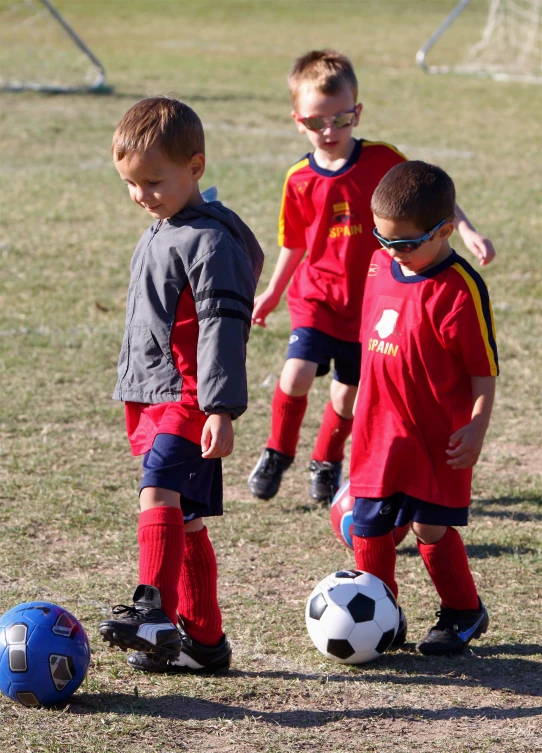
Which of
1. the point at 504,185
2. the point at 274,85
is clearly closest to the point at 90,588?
the point at 504,185

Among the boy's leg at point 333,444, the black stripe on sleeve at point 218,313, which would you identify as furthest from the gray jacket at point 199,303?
the boy's leg at point 333,444

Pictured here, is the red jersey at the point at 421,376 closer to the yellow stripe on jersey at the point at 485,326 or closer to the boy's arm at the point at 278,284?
the yellow stripe on jersey at the point at 485,326

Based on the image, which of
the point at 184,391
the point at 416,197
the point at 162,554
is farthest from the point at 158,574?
the point at 416,197

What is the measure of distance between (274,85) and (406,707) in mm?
15524

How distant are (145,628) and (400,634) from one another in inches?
38.7

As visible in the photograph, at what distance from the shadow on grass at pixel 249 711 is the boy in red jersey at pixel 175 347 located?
0.49ft

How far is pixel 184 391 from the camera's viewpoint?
129 inches

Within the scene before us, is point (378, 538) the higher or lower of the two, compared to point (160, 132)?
lower

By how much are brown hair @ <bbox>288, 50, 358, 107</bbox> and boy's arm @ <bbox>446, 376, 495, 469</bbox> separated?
177 centimetres

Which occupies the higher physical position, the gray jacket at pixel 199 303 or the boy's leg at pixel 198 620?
the gray jacket at pixel 199 303

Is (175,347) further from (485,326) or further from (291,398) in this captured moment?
(291,398)

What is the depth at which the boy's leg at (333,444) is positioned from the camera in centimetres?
495

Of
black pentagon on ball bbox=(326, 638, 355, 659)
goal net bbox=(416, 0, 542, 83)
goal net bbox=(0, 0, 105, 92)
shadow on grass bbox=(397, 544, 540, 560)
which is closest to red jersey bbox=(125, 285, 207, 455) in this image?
black pentagon on ball bbox=(326, 638, 355, 659)

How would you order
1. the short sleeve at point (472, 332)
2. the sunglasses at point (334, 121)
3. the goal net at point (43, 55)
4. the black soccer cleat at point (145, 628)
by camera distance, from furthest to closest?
the goal net at point (43, 55) < the sunglasses at point (334, 121) < the short sleeve at point (472, 332) < the black soccer cleat at point (145, 628)
